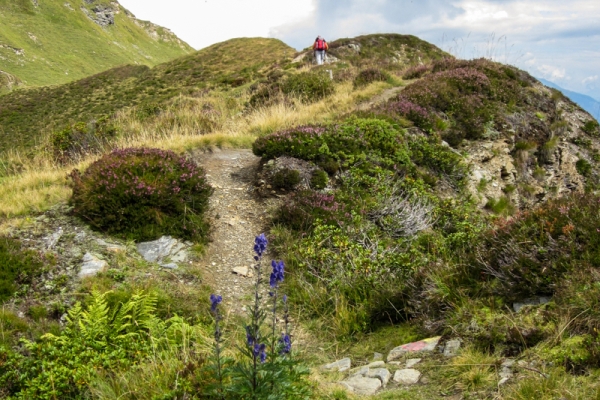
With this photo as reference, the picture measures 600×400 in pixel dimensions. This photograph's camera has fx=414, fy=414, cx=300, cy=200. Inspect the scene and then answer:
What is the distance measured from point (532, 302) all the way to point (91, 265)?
522cm

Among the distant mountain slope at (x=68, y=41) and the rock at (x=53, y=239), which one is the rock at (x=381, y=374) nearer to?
the rock at (x=53, y=239)

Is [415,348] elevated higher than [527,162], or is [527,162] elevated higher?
[527,162]

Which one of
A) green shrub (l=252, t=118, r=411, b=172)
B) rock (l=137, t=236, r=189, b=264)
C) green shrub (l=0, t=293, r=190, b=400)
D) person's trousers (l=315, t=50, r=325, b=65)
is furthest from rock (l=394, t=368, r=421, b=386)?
person's trousers (l=315, t=50, r=325, b=65)

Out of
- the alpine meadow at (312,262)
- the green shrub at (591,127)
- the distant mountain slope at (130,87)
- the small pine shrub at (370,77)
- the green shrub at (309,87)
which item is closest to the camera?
the alpine meadow at (312,262)

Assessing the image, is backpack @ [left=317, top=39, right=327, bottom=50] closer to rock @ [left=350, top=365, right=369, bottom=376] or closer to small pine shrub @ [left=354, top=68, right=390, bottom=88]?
small pine shrub @ [left=354, top=68, right=390, bottom=88]

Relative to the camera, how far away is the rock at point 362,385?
342 cm

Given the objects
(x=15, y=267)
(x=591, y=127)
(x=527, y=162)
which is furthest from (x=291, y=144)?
(x=591, y=127)

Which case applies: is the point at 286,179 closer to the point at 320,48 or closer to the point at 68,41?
the point at 320,48

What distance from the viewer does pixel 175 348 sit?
394 cm

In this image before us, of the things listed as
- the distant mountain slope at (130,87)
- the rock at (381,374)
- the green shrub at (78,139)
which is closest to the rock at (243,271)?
the rock at (381,374)

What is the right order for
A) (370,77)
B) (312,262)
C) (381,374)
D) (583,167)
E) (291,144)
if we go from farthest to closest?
(370,77) < (583,167) < (291,144) < (312,262) < (381,374)

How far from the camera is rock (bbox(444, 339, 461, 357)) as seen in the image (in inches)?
146

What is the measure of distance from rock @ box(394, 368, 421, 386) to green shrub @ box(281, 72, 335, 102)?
13.1 m

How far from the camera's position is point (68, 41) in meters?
104
